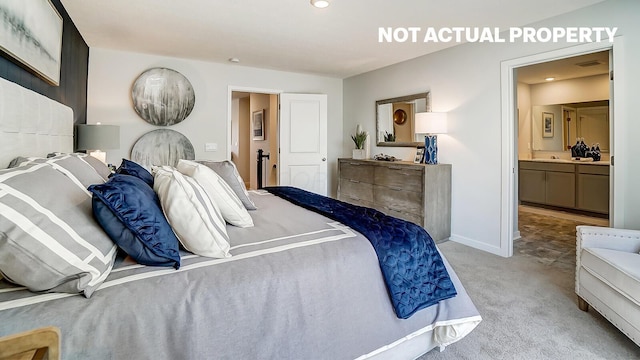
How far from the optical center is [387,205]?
167 inches

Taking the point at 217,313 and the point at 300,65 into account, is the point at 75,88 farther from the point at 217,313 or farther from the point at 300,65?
the point at 217,313

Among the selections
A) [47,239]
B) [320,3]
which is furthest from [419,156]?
[47,239]

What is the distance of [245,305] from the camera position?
1154mm

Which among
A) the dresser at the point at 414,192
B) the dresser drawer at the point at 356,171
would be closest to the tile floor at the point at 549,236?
the dresser at the point at 414,192

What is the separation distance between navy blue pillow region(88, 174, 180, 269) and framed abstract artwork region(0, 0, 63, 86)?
116 centimetres

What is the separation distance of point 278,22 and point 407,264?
8.64 feet

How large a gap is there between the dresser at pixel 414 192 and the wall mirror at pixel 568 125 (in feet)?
12.0

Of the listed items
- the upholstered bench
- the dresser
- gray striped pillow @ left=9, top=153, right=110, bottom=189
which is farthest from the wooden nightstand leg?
gray striped pillow @ left=9, top=153, right=110, bottom=189

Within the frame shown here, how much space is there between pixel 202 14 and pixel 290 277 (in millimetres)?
2709

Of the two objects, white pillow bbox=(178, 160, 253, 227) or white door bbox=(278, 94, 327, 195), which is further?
white door bbox=(278, 94, 327, 195)

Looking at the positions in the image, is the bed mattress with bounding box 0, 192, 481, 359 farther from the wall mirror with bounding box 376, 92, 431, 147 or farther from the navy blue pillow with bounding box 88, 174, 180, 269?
the wall mirror with bounding box 376, 92, 431, 147

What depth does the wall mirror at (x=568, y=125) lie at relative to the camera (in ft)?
18.2

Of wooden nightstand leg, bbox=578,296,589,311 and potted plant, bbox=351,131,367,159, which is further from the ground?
potted plant, bbox=351,131,367,159

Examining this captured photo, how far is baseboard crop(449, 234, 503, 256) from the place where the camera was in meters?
3.51
